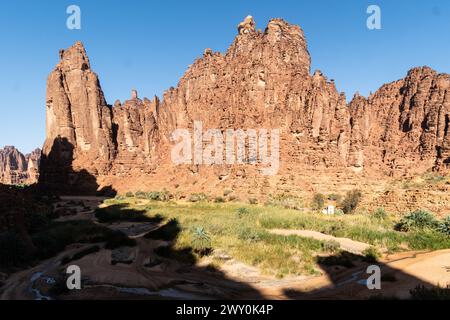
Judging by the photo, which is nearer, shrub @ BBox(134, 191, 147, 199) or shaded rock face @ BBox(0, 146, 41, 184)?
shrub @ BBox(134, 191, 147, 199)

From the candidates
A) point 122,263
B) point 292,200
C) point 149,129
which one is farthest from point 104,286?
point 149,129

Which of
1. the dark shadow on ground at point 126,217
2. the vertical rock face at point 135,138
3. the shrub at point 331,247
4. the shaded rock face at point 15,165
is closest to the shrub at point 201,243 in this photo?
the shrub at point 331,247

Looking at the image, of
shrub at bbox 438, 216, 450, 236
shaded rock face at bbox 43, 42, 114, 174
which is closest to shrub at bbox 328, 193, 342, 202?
shrub at bbox 438, 216, 450, 236

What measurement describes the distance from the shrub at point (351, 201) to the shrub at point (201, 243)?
79.1ft

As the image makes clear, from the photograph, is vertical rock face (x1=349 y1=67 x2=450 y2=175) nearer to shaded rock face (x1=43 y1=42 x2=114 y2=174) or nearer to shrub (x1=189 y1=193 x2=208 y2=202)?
shrub (x1=189 y1=193 x2=208 y2=202)

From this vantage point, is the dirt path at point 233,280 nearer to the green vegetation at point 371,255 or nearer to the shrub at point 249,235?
the green vegetation at point 371,255

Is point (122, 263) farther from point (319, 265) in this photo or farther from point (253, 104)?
point (253, 104)

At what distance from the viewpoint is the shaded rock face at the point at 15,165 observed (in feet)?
416

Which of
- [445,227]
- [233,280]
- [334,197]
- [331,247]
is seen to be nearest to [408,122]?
[334,197]

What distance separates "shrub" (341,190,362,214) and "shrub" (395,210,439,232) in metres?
13.2

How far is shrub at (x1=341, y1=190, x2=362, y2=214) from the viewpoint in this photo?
129ft
